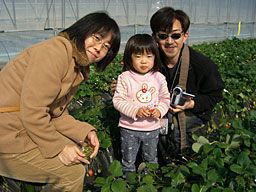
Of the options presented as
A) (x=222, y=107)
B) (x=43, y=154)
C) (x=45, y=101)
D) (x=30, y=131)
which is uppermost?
(x=45, y=101)

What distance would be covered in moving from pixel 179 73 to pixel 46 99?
157 cm

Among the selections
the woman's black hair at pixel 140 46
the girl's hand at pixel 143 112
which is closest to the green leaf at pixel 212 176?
the girl's hand at pixel 143 112

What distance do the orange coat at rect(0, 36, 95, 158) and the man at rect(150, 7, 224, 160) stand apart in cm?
116

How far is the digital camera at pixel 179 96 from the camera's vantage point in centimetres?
299

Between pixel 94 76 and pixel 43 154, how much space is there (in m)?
2.40

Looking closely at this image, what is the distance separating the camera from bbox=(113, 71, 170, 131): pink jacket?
2.77 m

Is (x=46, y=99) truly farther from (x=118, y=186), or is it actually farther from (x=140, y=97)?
(x=140, y=97)

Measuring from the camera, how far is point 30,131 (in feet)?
6.17

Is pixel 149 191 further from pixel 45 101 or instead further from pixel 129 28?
pixel 129 28

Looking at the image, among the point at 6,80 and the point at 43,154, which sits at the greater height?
the point at 6,80

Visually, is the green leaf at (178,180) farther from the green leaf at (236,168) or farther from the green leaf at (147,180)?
the green leaf at (236,168)

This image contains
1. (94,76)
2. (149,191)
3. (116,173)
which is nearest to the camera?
(149,191)

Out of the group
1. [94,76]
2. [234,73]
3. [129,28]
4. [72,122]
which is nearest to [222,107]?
[234,73]

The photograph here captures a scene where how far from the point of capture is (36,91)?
182cm
